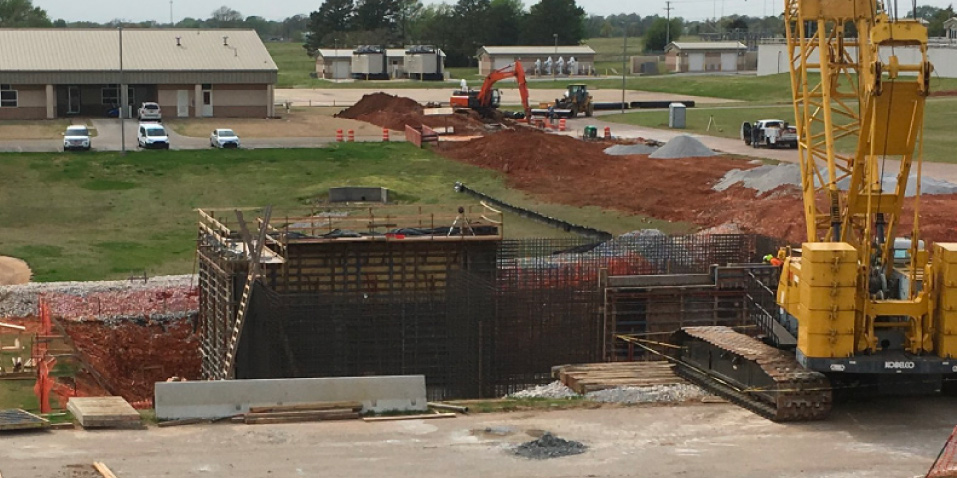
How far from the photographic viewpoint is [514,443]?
22000 millimetres

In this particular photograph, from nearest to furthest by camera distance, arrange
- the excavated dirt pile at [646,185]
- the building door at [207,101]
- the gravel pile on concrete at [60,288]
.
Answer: the gravel pile on concrete at [60,288]
the excavated dirt pile at [646,185]
the building door at [207,101]

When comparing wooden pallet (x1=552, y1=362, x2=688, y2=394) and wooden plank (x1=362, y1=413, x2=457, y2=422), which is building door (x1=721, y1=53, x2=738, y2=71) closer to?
wooden pallet (x1=552, y1=362, x2=688, y2=394)

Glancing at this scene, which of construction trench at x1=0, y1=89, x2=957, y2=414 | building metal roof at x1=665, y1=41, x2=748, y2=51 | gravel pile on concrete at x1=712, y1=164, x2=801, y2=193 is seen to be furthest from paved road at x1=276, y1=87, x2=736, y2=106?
construction trench at x1=0, y1=89, x2=957, y2=414

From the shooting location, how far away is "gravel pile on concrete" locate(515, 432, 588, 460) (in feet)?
70.3

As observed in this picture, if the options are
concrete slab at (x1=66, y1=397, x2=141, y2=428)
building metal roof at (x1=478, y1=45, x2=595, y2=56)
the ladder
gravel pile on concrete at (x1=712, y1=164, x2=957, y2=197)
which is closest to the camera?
concrete slab at (x1=66, y1=397, x2=141, y2=428)

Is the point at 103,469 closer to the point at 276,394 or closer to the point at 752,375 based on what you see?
the point at 276,394

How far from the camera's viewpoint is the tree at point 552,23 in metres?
171

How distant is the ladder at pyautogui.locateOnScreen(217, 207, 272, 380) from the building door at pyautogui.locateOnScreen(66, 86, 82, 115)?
180 ft

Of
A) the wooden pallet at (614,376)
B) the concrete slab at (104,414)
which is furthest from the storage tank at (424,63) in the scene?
the concrete slab at (104,414)

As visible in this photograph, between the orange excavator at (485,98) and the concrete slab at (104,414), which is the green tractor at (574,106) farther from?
the concrete slab at (104,414)

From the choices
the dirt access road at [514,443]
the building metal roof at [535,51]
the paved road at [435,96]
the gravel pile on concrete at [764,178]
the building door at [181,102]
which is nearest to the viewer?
the dirt access road at [514,443]

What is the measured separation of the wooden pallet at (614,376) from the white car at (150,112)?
54.5 m

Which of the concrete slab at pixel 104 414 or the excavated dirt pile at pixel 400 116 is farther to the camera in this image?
the excavated dirt pile at pixel 400 116

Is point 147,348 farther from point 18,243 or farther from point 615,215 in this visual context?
point 615,215
